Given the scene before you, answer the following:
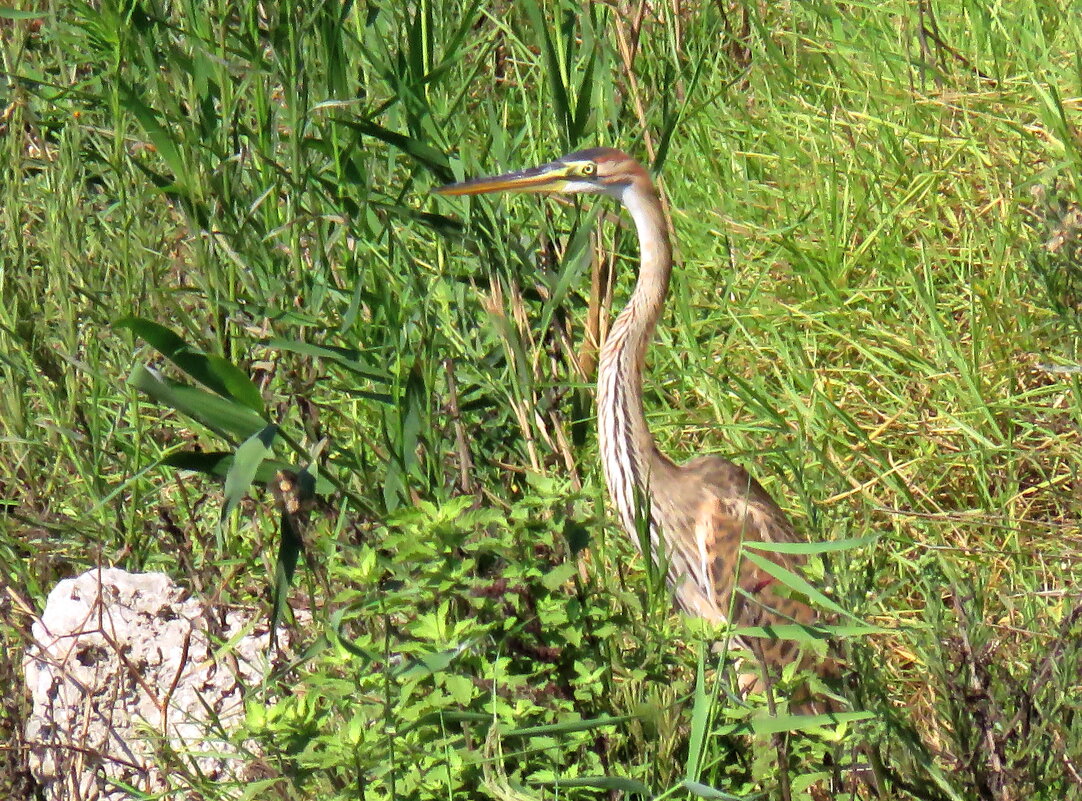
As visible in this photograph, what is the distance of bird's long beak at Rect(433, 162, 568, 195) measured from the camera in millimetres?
3588

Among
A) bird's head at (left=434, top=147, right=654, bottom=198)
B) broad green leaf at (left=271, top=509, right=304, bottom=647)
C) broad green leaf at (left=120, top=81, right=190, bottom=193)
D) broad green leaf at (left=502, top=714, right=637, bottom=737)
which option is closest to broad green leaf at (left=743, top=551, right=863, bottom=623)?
broad green leaf at (left=502, top=714, right=637, bottom=737)

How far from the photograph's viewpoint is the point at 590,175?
390cm

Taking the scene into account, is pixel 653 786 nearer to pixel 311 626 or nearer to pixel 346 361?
pixel 311 626

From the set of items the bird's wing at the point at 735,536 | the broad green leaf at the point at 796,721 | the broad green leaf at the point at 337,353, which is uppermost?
the broad green leaf at the point at 337,353

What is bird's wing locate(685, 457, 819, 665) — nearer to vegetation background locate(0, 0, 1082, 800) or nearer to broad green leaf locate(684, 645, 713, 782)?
vegetation background locate(0, 0, 1082, 800)

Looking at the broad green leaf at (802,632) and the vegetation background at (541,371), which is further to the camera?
the vegetation background at (541,371)

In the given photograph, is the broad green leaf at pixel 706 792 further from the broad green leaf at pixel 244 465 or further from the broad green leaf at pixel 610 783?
the broad green leaf at pixel 244 465

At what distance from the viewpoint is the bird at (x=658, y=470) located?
12.5 feet

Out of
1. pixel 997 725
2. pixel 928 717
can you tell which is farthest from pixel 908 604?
pixel 997 725

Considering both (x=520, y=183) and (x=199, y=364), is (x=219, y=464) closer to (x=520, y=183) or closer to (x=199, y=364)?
(x=199, y=364)

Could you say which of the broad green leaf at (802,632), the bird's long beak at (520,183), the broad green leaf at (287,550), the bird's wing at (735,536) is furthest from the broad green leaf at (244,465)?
the bird's wing at (735,536)

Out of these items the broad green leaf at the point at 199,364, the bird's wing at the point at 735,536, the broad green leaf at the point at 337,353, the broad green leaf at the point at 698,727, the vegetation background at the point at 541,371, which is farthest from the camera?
the bird's wing at the point at 735,536

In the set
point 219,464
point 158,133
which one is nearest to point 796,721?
point 219,464

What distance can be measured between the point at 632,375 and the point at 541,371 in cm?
37
